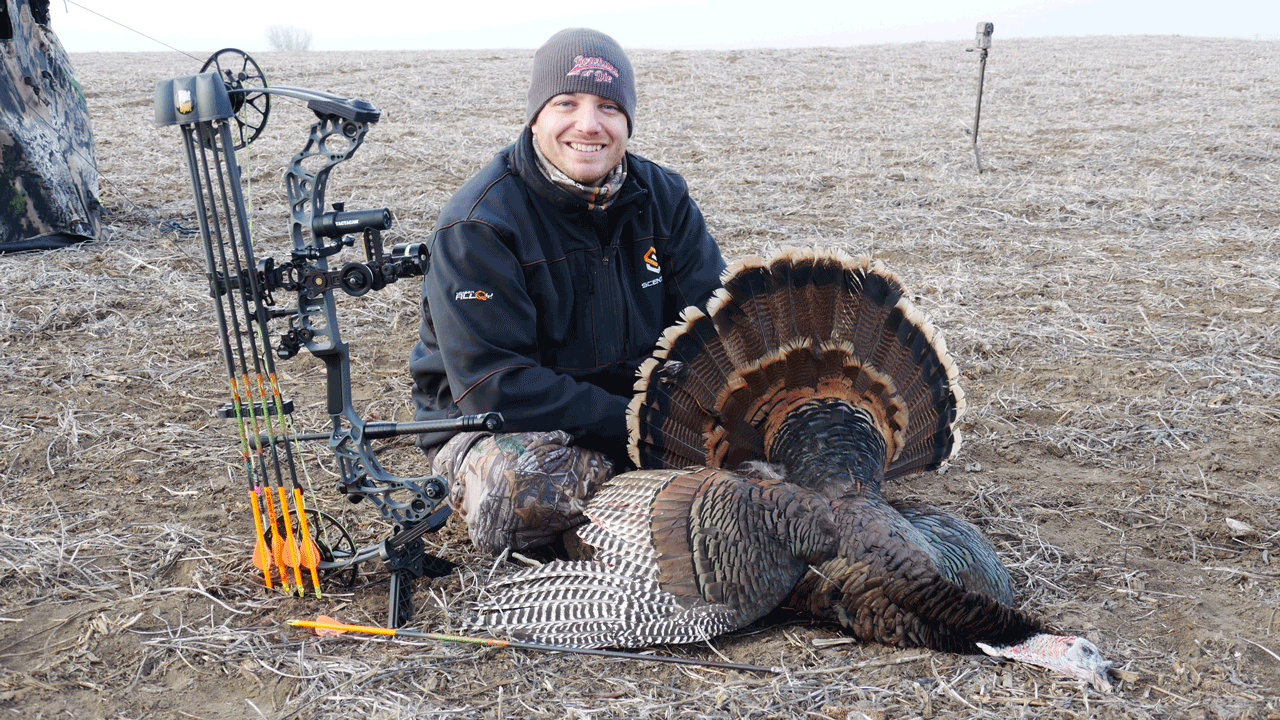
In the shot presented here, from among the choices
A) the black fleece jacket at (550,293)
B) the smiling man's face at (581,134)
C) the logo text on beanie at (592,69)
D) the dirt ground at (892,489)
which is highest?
the logo text on beanie at (592,69)

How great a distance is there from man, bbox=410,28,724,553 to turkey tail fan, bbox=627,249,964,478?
214 mm

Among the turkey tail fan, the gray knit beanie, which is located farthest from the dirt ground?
the gray knit beanie

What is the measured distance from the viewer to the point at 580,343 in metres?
3.06

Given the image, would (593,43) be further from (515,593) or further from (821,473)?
(515,593)

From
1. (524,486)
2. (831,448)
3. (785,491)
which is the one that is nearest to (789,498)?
(785,491)

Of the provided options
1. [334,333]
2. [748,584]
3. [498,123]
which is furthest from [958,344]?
[498,123]

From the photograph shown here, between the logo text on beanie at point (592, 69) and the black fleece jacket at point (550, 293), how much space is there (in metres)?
0.28

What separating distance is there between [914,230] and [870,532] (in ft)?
15.6

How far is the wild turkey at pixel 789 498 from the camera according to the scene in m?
2.43

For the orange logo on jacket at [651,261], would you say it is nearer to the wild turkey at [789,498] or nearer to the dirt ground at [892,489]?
the wild turkey at [789,498]

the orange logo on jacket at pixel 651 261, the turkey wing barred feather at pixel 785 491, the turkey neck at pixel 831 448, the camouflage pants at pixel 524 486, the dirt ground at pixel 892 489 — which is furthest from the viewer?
the orange logo on jacket at pixel 651 261

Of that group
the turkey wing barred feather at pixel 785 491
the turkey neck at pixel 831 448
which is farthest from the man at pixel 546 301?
the turkey neck at pixel 831 448

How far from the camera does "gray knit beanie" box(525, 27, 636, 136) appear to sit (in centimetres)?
280

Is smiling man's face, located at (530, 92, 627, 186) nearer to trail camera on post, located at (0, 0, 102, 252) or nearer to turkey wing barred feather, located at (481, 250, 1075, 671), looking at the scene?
turkey wing barred feather, located at (481, 250, 1075, 671)
